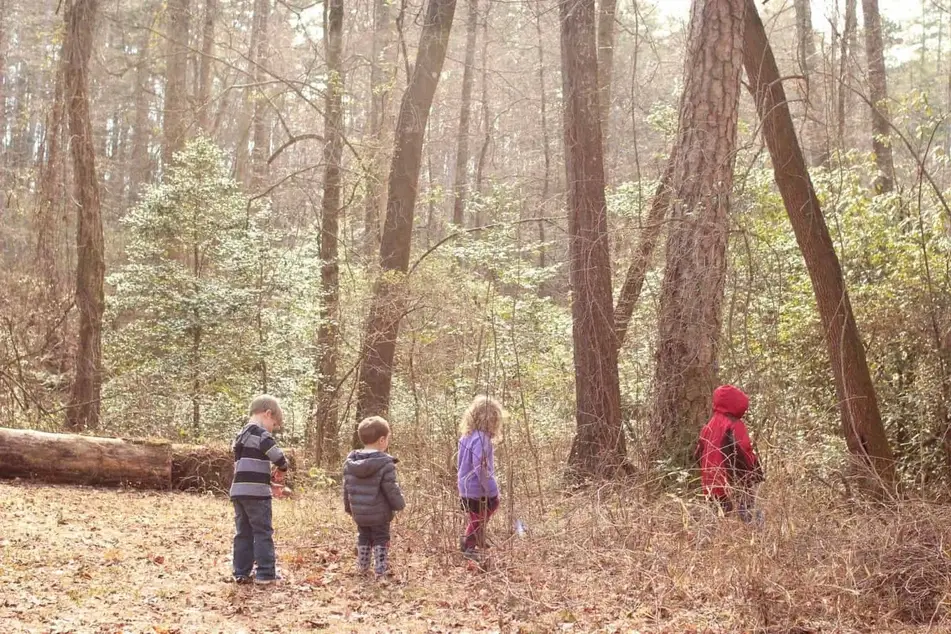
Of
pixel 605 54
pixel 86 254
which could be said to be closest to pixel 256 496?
pixel 86 254

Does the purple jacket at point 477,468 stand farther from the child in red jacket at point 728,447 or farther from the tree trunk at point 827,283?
the tree trunk at point 827,283

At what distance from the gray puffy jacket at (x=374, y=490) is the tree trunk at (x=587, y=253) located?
10.2 feet

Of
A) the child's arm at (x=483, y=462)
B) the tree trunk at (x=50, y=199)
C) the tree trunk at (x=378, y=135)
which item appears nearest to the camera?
the child's arm at (x=483, y=462)

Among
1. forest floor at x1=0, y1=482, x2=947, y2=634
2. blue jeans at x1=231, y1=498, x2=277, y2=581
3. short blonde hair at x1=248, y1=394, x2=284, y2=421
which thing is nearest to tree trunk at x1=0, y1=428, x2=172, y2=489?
forest floor at x1=0, y1=482, x2=947, y2=634

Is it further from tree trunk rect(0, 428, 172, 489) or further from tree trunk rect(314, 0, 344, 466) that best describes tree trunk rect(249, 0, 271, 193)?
tree trunk rect(0, 428, 172, 489)

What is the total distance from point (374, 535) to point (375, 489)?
14.4 inches

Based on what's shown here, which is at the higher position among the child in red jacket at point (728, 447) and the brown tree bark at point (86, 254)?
the brown tree bark at point (86, 254)

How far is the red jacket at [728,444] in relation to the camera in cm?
677

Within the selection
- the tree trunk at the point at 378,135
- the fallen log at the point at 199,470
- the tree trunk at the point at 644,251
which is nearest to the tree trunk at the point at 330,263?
the tree trunk at the point at 378,135

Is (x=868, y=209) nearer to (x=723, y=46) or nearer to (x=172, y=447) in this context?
(x=723, y=46)

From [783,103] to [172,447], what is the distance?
7.92m

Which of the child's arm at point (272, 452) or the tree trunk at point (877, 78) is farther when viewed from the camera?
the tree trunk at point (877, 78)

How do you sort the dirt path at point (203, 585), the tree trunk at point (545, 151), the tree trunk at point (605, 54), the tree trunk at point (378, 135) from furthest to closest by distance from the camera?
the tree trunk at point (605, 54) → the tree trunk at point (378, 135) → the tree trunk at point (545, 151) → the dirt path at point (203, 585)

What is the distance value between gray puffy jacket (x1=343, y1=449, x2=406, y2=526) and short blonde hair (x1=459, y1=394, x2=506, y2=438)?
26.2 inches
